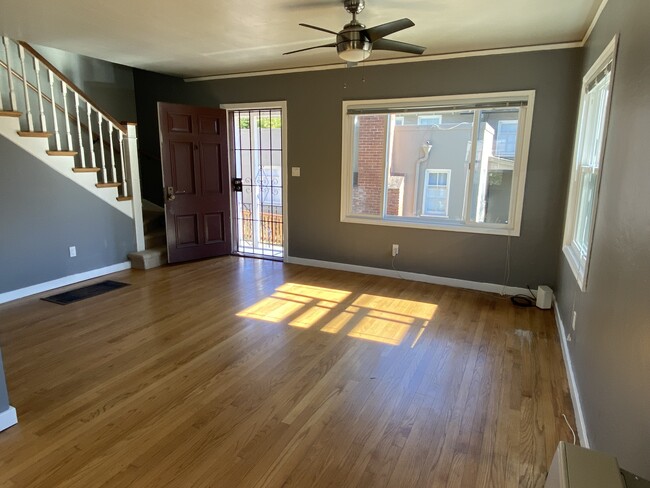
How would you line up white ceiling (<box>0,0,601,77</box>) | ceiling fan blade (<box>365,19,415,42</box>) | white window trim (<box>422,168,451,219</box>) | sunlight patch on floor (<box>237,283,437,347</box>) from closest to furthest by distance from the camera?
ceiling fan blade (<box>365,19,415,42</box>) → white ceiling (<box>0,0,601,77</box>) → sunlight patch on floor (<box>237,283,437,347</box>) → white window trim (<box>422,168,451,219</box>)

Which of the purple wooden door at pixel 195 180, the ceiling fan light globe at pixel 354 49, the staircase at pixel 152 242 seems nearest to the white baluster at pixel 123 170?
the purple wooden door at pixel 195 180

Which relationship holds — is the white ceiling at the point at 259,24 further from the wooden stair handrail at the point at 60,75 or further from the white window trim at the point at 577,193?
the white window trim at the point at 577,193

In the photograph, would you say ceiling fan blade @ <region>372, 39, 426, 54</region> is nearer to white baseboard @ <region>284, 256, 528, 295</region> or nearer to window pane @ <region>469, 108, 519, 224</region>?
window pane @ <region>469, 108, 519, 224</region>

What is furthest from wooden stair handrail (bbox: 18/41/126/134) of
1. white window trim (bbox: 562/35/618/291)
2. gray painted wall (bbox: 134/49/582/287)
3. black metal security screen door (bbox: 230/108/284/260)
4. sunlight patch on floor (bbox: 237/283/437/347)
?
white window trim (bbox: 562/35/618/291)

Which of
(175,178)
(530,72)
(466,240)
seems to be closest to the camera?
(530,72)

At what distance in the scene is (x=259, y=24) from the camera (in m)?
3.37

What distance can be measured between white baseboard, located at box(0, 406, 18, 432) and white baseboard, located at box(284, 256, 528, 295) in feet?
12.0

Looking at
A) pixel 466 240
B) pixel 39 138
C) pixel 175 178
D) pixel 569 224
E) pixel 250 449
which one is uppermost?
pixel 39 138

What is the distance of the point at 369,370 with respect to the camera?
2.78m

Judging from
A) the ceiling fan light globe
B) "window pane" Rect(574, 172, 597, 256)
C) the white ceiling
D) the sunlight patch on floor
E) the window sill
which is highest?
the white ceiling

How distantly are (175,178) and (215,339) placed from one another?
9.09ft

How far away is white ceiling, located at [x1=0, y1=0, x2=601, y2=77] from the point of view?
9.68 feet

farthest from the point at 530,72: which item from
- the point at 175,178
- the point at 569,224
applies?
the point at 175,178

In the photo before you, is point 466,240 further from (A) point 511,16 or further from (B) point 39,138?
(B) point 39,138
